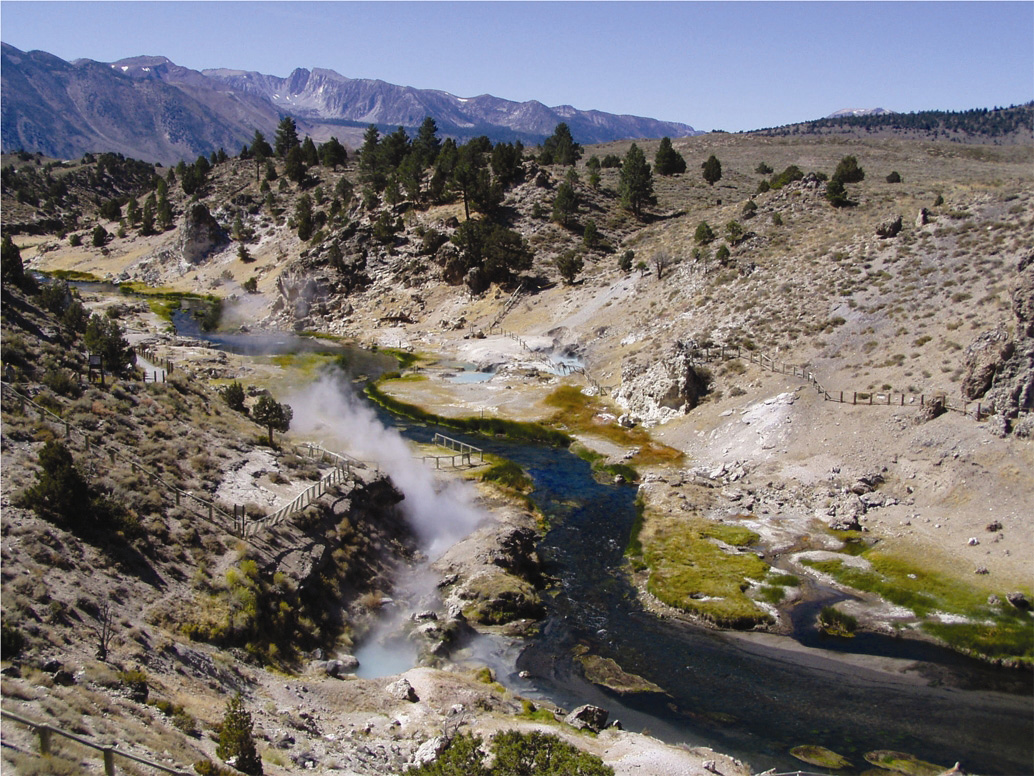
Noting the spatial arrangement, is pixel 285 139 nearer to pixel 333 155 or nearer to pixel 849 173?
pixel 333 155

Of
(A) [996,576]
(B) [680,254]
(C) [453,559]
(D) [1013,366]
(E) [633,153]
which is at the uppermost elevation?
(E) [633,153]

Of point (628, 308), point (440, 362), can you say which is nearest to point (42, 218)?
point (440, 362)

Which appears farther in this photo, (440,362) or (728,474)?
(440,362)

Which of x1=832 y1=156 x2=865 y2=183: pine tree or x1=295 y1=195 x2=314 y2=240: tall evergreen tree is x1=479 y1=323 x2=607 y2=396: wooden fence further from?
x1=295 y1=195 x2=314 y2=240: tall evergreen tree

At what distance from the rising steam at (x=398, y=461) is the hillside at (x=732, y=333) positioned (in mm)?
7971

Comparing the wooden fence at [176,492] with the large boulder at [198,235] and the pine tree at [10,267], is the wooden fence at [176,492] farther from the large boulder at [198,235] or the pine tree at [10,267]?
the large boulder at [198,235]

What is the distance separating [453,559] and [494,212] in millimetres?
78699

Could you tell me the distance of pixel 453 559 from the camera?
33.0 metres

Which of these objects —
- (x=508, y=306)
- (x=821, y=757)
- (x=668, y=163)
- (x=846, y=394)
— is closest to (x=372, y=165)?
(x=668, y=163)

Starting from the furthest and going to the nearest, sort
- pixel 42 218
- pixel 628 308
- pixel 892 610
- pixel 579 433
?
pixel 42 218, pixel 628 308, pixel 579 433, pixel 892 610

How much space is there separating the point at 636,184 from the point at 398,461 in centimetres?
7062

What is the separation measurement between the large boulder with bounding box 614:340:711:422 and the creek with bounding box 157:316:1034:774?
2279cm

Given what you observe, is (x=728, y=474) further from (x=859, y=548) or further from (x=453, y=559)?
(x=453, y=559)

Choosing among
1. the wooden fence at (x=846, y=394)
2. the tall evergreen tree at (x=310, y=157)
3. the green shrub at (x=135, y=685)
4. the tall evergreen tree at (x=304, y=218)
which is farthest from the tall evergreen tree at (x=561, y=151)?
the green shrub at (x=135, y=685)
